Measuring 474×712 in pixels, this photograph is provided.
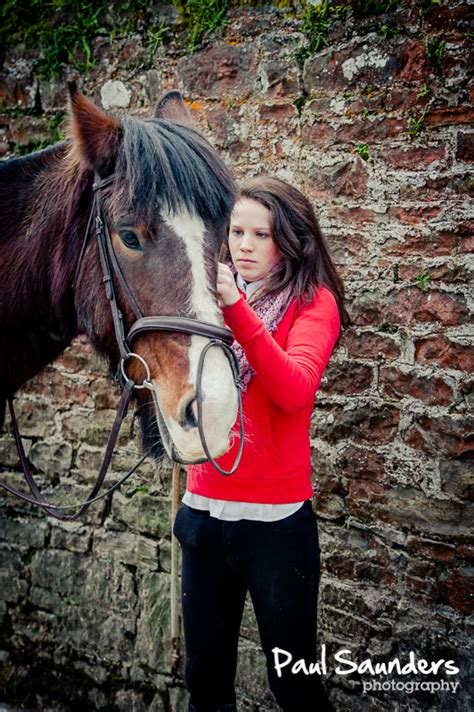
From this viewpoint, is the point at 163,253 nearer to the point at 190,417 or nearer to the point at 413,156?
the point at 190,417

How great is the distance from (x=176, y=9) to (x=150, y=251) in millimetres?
1912

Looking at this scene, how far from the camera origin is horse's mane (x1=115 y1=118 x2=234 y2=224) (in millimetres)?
1634

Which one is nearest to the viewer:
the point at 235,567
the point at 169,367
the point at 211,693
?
the point at 169,367

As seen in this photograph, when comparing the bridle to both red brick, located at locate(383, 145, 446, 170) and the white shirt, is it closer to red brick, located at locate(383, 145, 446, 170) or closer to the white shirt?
A: the white shirt

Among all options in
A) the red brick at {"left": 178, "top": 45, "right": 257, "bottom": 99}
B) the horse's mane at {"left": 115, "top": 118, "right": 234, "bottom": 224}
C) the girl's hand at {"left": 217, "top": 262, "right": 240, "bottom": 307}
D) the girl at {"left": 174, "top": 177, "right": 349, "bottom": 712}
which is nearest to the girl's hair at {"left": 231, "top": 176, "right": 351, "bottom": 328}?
the girl at {"left": 174, "top": 177, "right": 349, "bottom": 712}

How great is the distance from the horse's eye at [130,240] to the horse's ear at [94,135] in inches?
8.7

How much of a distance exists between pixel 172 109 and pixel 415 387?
4.72ft

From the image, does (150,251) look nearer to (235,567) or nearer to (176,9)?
(235,567)

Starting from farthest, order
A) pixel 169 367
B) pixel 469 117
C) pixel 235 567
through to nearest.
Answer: pixel 469 117 < pixel 235 567 < pixel 169 367

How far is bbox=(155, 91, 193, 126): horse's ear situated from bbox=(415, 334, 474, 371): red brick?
1.28m

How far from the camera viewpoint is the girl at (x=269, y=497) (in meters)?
1.80

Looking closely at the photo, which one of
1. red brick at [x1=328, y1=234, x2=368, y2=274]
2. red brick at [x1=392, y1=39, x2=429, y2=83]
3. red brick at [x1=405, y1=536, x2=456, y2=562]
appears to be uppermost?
red brick at [x1=392, y1=39, x2=429, y2=83]

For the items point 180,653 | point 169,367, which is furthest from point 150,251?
point 180,653

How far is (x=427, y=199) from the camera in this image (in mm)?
2465
